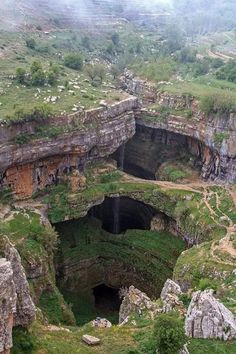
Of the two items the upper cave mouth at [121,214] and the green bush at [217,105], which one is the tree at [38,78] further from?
the green bush at [217,105]

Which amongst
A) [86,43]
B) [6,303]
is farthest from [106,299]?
[86,43]

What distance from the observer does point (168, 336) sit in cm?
1909

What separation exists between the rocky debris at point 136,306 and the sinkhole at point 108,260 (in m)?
8.95

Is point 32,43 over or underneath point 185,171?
over

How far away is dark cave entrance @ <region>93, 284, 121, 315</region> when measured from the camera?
3547cm

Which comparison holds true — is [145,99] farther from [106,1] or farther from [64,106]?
[106,1]

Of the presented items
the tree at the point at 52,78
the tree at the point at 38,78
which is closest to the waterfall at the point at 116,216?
the tree at the point at 52,78

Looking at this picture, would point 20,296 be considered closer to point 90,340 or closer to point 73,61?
point 90,340

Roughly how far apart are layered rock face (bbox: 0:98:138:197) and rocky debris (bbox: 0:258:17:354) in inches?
674

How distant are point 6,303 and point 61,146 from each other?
19.9 metres

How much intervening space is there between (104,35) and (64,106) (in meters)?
27.7

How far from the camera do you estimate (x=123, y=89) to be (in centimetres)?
4806

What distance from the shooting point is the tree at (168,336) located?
1914 cm

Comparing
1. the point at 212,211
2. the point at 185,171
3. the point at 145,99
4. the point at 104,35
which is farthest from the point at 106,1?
the point at 212,211
